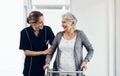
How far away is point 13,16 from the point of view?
4.14 m

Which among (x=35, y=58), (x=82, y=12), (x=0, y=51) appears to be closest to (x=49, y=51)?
(x=35, y=58)

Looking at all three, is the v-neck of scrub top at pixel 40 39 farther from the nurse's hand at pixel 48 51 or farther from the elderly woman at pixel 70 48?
the elderly woman at pixel 70 48

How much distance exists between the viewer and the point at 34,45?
283 centimetres

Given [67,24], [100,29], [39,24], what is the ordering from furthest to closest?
[100,29] → [39,24] → [67,24]

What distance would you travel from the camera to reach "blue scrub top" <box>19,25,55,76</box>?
2820 millimetres

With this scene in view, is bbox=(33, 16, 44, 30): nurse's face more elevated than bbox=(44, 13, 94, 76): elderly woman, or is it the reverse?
bbox=(33, 16, 44, 30): nurse's face

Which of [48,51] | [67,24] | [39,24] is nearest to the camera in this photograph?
[67,24]

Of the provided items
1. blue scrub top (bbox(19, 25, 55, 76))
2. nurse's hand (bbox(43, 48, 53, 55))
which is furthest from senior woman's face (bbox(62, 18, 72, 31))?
blue scrub top (bbox(19, 25, 55, 76))

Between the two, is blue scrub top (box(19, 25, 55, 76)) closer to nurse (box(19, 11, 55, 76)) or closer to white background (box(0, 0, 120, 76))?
nurse (box(19, 11, 55, 76))

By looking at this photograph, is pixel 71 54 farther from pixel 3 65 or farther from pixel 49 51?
pixel 3 65

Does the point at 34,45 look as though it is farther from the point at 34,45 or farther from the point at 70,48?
the point at 70,48

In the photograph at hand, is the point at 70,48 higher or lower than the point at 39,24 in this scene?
lower

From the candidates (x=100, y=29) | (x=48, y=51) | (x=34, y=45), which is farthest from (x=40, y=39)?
(x=100, y=29)

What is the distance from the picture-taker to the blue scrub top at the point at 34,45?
2.82 metres
